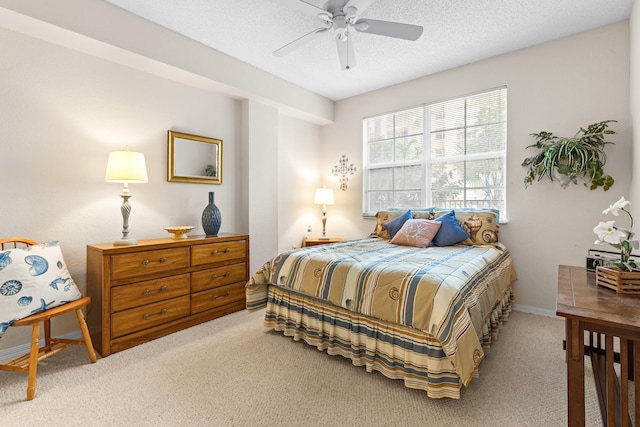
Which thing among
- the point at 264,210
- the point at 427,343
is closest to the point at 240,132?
the point at 264,210

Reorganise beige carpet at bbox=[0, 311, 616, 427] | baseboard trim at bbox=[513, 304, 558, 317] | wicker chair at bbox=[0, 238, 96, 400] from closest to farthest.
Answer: beige carpet at bbox=[0, 311, 616, 427], wicker chair at bbox=[0, 238, 96, 400], baseboard trim at bbox=[513, 304, 558, 317]

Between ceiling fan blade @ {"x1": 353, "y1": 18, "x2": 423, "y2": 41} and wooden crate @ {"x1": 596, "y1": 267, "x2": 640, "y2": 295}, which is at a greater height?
ceiling fan blade @ {"x1": 353, "y1": 18, "x2": 423, "y2": 41}

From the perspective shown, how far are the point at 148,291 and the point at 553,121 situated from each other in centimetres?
410

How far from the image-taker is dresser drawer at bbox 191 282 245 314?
283 cm

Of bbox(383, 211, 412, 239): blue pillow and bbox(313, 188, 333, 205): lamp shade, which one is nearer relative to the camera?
bbox(383, 211, 412, 239): blue pillow

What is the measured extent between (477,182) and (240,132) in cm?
295

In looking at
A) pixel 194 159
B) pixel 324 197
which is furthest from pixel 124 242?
pixel 324 197

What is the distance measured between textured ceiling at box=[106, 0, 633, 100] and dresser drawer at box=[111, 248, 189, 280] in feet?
6.67

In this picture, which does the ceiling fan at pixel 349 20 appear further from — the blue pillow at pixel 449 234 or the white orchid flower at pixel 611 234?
the blue pillow at pixel 449 234

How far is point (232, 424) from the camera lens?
60.6 inches

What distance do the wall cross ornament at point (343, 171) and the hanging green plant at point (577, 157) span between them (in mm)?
2341

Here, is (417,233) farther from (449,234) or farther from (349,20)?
(349,20)

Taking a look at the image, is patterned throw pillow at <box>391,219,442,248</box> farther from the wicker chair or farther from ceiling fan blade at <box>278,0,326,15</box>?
the wicker chair

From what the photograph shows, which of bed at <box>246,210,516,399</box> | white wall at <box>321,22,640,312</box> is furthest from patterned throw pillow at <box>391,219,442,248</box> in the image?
white wall at <box>321,22,640,312</box>
